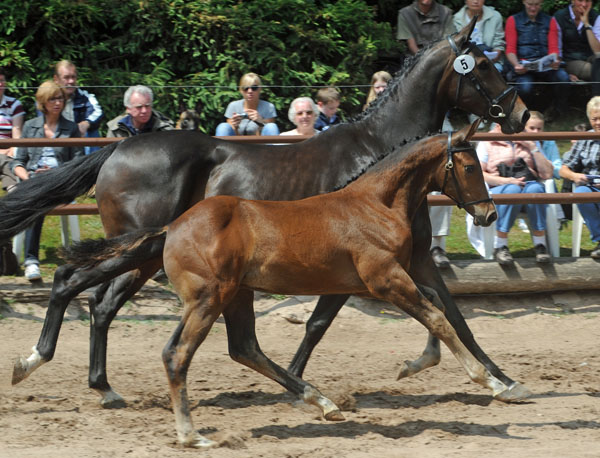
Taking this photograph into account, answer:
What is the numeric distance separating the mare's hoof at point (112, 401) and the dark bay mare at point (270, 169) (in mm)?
197

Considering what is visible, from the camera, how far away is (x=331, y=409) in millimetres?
5215

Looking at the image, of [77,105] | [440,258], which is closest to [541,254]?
[440,258]

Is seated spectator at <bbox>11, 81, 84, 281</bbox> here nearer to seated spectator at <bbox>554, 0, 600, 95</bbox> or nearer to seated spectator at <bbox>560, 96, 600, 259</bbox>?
seated spectator at <bbox>560, 96, 600, 259</bbox>

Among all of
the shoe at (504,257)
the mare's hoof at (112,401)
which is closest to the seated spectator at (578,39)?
the shoe at (504,257)

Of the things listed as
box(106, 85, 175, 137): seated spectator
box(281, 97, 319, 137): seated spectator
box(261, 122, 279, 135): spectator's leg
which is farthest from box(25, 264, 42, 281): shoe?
box(281, 97, 319, 137): seated spectator

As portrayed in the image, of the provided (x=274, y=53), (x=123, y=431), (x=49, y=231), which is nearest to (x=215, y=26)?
(x=274, y=53)

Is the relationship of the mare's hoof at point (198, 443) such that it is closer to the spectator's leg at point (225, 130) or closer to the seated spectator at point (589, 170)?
the spectator's leg at point (225, 130)

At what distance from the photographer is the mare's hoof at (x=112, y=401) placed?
5684mm

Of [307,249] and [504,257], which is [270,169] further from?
[504,257]

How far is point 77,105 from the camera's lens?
8.16 metres

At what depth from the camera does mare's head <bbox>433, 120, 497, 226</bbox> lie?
523 centimetres

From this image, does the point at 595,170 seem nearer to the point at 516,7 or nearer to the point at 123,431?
the point at 516,7

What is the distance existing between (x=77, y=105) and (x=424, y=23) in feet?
11.6

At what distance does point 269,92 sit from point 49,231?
8.59 feet
